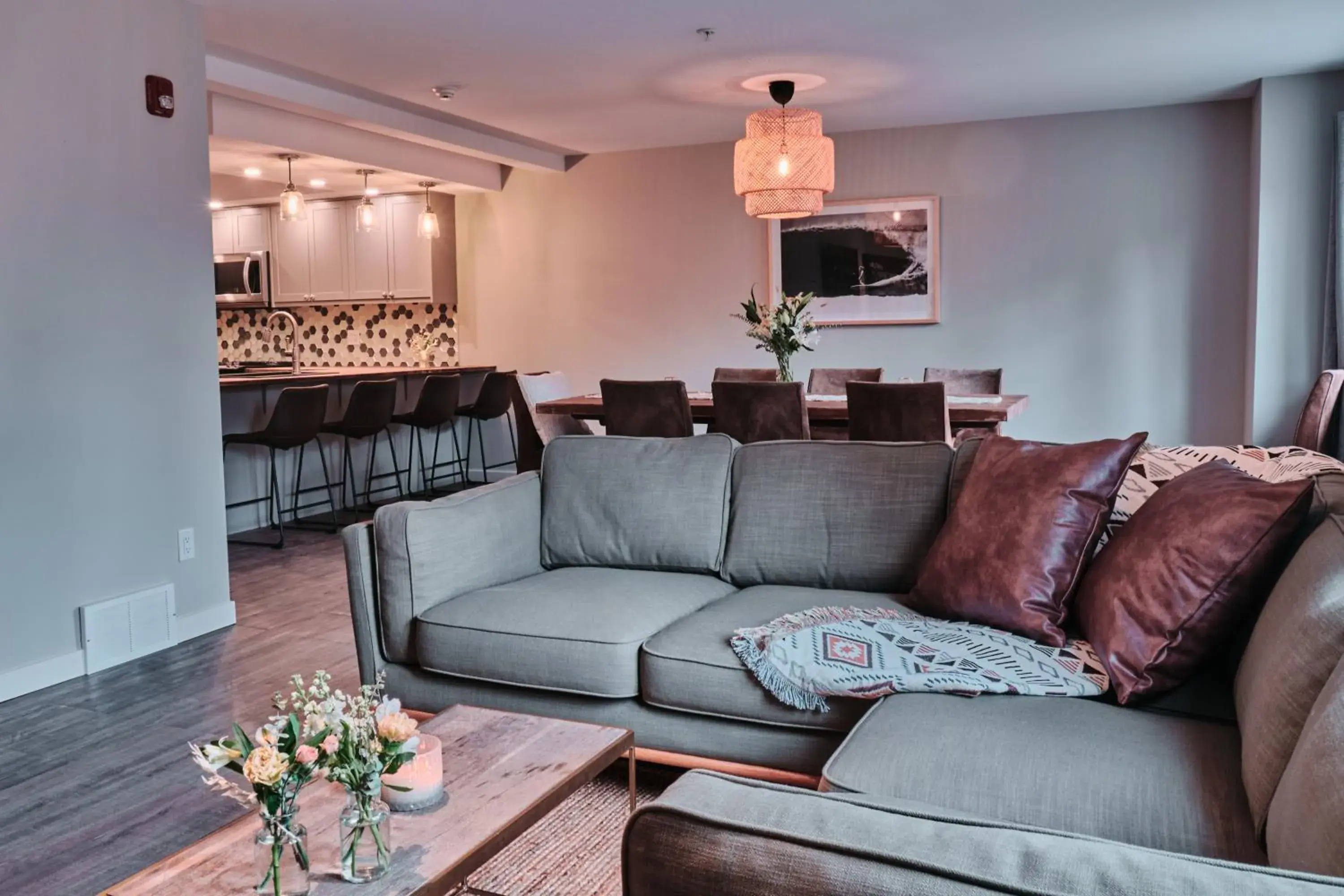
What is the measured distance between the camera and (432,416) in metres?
6.66

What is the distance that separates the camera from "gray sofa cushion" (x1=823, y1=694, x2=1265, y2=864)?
147 centimetres

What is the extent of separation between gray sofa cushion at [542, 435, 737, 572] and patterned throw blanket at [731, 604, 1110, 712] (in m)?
0.65

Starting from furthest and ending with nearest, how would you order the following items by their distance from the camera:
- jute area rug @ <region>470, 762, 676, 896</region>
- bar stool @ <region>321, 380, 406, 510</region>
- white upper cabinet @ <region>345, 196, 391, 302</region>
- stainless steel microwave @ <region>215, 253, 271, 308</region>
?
stainless steel microwave @ <region>215, 253, 271, 308</region>, white upper cabinet @ <region>345, 196, 391, 302</region>, bar stool @ <region>321, 380, 406, 510</region>, jute area rug @ <region>470, 762, 676, 896</region>

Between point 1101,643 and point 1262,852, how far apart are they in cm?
62

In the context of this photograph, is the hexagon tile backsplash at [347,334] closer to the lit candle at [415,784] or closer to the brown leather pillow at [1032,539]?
the brown leather pillow at [1032,539]

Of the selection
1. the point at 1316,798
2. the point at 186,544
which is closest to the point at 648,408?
the point at 186,544

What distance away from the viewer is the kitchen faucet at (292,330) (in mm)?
7328

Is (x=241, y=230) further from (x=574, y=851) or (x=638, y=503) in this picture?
(x=574, y=851)

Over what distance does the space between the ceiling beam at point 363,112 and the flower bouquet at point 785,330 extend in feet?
8.04

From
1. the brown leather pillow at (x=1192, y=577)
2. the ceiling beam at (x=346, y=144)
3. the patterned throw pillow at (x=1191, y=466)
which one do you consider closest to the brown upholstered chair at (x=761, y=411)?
the patterned throw pillow at (x=1191, y=466)

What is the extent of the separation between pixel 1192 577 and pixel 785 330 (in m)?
3.11

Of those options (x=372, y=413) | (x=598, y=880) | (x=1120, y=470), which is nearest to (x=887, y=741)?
(x=598, y=880)

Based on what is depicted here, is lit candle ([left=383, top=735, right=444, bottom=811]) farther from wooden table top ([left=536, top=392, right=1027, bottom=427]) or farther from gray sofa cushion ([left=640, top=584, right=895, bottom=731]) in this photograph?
wooden table top ([left=536, top=392, right=1027, bottom=427])

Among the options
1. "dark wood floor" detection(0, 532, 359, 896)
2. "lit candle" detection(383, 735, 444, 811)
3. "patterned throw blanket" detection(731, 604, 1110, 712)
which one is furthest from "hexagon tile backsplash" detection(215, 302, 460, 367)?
"lit candle" detection(383, 735, 444, 811)
